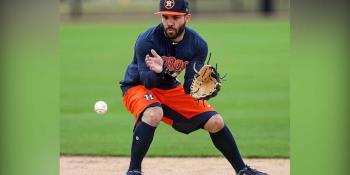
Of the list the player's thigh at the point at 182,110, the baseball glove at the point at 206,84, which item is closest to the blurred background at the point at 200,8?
the player's thigh at the point at 182,110

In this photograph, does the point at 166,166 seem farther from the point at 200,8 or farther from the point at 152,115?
the point at 200,8

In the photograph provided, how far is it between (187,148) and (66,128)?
2.09 meters

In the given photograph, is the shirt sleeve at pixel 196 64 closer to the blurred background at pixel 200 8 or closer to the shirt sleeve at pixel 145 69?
the shirt sleeve at pixel 145 69

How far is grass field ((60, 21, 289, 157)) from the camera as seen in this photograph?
8.27 meters

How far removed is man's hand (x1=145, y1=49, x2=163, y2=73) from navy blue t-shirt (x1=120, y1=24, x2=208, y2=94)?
19cm

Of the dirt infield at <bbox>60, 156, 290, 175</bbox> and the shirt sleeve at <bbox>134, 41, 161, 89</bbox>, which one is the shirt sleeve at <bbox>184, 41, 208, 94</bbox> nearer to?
the shirt sleeve at <bbox>134, 41, 161, 89</bbox>

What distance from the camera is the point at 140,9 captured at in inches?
1406

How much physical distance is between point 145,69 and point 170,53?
1.03ft

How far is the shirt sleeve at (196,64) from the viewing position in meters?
5.51

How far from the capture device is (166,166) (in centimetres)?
682

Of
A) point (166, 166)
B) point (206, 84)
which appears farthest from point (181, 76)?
point (206, 84)

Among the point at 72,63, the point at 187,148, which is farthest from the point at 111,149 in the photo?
the point at 72,63

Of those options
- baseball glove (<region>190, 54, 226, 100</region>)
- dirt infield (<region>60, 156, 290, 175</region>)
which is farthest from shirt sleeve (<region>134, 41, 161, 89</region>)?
Answer: dirt infield (<region>60, 156, 290, 175</region>)
